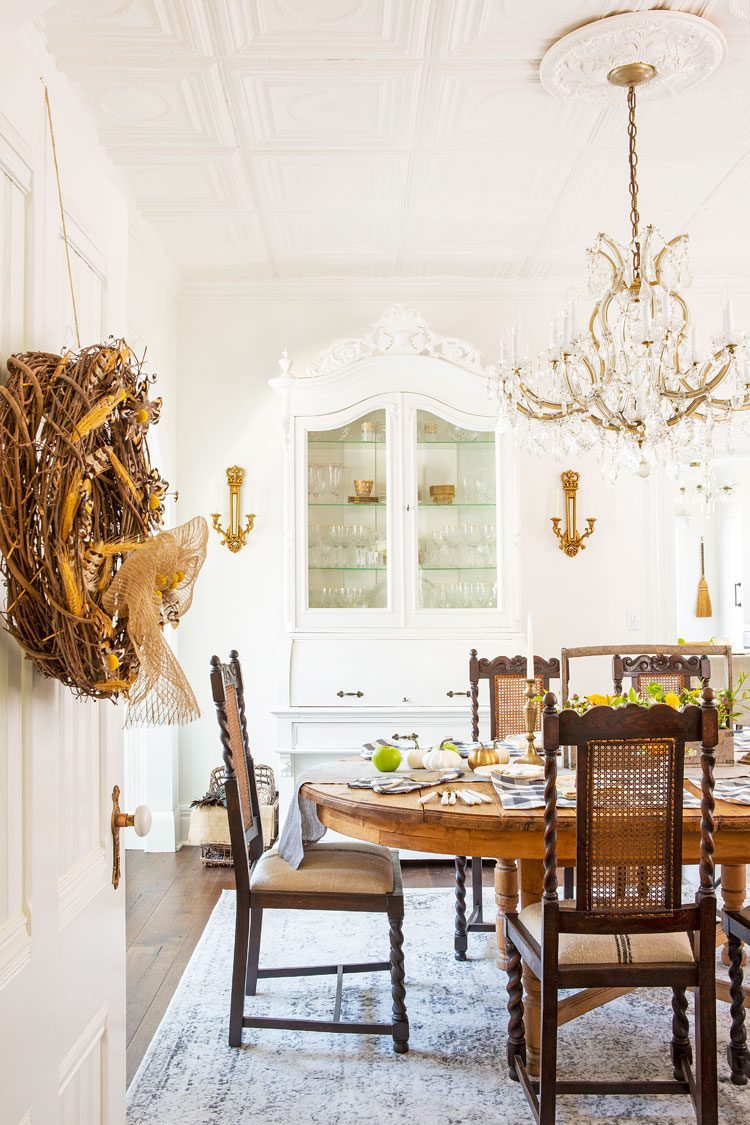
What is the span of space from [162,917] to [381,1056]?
1328 millimetres

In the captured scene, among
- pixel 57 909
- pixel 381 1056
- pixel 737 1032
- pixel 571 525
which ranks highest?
pixel 571 525

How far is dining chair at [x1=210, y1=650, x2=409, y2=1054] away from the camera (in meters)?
2.53

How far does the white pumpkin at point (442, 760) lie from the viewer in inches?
111

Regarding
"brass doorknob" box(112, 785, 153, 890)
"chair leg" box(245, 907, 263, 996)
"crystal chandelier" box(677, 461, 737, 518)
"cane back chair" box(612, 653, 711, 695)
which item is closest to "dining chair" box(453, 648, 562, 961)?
"cane back chair" box(612, 653, 711, 695)

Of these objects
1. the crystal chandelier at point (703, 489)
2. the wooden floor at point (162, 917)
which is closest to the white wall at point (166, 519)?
the wooden floor at point (162, 917)

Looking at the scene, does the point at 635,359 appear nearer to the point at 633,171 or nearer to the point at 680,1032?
the point at 633,171

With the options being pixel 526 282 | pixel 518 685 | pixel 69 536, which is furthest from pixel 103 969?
pixel 526 282

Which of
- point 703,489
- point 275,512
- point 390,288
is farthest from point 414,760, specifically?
point 703,489

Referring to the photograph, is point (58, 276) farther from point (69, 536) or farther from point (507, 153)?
point (507, 153)

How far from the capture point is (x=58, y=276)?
127cm

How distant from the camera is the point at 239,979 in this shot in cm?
256

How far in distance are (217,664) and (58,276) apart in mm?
1552

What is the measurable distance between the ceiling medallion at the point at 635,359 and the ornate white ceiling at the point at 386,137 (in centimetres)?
13

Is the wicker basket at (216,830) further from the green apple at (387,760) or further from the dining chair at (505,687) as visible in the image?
the green apple at (387,760)
